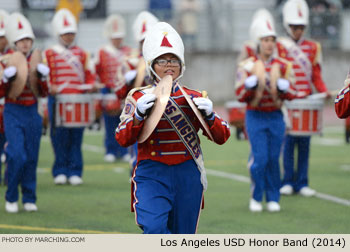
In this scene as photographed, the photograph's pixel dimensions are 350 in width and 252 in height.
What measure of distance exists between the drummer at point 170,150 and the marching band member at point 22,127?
353 cm

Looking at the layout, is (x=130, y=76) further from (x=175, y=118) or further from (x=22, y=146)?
(x=175, y=118)

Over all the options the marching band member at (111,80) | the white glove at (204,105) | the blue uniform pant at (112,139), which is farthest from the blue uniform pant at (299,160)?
the white glove at (204,105)

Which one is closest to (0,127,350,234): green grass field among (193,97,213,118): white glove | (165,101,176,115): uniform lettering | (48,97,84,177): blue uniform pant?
(48,97,84,177): blue uniform pant

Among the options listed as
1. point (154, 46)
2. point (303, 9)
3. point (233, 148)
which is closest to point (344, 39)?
point (233, 148)

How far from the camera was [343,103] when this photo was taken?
6.69 m

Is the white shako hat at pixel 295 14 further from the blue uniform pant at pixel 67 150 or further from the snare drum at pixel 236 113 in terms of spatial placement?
the snare drum at pixel 236 113

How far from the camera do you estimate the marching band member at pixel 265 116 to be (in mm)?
9914

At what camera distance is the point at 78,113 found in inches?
477

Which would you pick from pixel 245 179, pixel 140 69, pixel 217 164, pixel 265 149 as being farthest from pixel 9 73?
pixel 217 164

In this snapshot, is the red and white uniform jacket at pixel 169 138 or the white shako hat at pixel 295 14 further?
the white shako hat at pixel 295 14

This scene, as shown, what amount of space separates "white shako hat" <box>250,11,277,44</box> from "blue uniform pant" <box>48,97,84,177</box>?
3301mm

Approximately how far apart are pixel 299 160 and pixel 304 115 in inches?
29.2

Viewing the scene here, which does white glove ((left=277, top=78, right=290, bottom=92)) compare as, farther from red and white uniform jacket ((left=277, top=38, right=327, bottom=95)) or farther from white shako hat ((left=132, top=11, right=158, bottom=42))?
white shako hat ((left=132, top=11, right=158, bottom=42))
